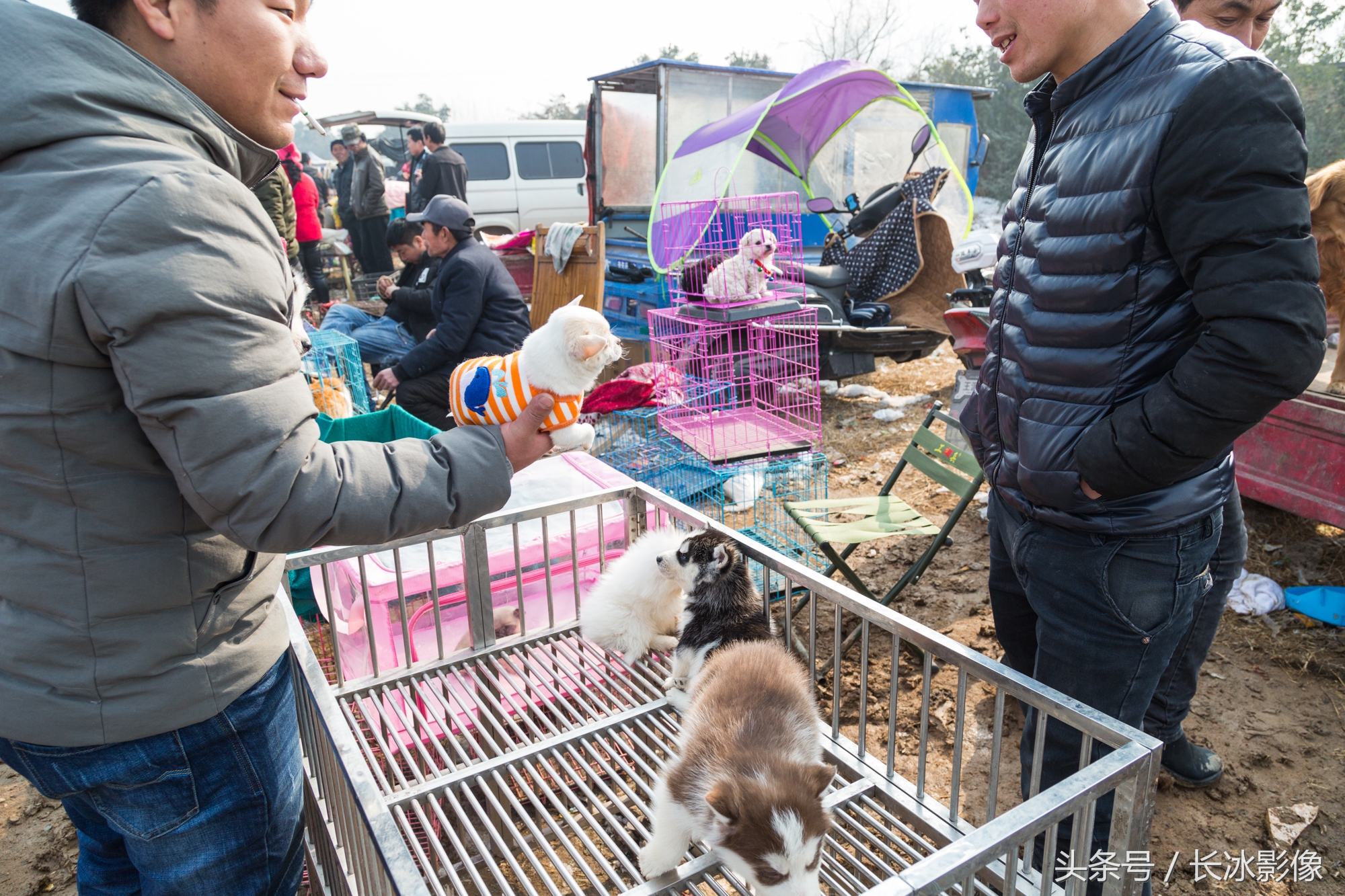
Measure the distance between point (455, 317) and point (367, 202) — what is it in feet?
24.1

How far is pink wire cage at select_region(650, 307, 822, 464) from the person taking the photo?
171 inches

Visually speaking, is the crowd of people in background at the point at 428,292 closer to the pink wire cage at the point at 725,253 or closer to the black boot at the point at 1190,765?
the pink wire cage at the point at 725,253

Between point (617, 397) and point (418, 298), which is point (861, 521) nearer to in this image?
point (617, 397)

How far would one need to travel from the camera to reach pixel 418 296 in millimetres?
5777

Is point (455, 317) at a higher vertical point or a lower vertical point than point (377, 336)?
higher

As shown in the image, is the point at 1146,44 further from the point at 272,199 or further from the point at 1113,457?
the point at 272,199

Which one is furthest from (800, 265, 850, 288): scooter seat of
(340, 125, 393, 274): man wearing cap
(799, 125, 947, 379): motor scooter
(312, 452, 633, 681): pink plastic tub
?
(340, 125, 393, 274): man wearing cap

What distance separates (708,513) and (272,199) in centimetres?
403

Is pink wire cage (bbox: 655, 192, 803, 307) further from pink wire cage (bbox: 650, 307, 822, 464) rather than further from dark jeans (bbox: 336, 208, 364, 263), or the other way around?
dark jeans (bbox: 336, 208, 364, 263)

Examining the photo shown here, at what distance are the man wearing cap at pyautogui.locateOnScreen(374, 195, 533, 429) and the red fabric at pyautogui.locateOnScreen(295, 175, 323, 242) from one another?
5.16m

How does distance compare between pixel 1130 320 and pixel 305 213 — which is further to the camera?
pixel 305 213

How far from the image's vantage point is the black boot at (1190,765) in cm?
266

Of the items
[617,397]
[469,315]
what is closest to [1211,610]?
[617,397]

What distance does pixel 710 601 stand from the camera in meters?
2.29
